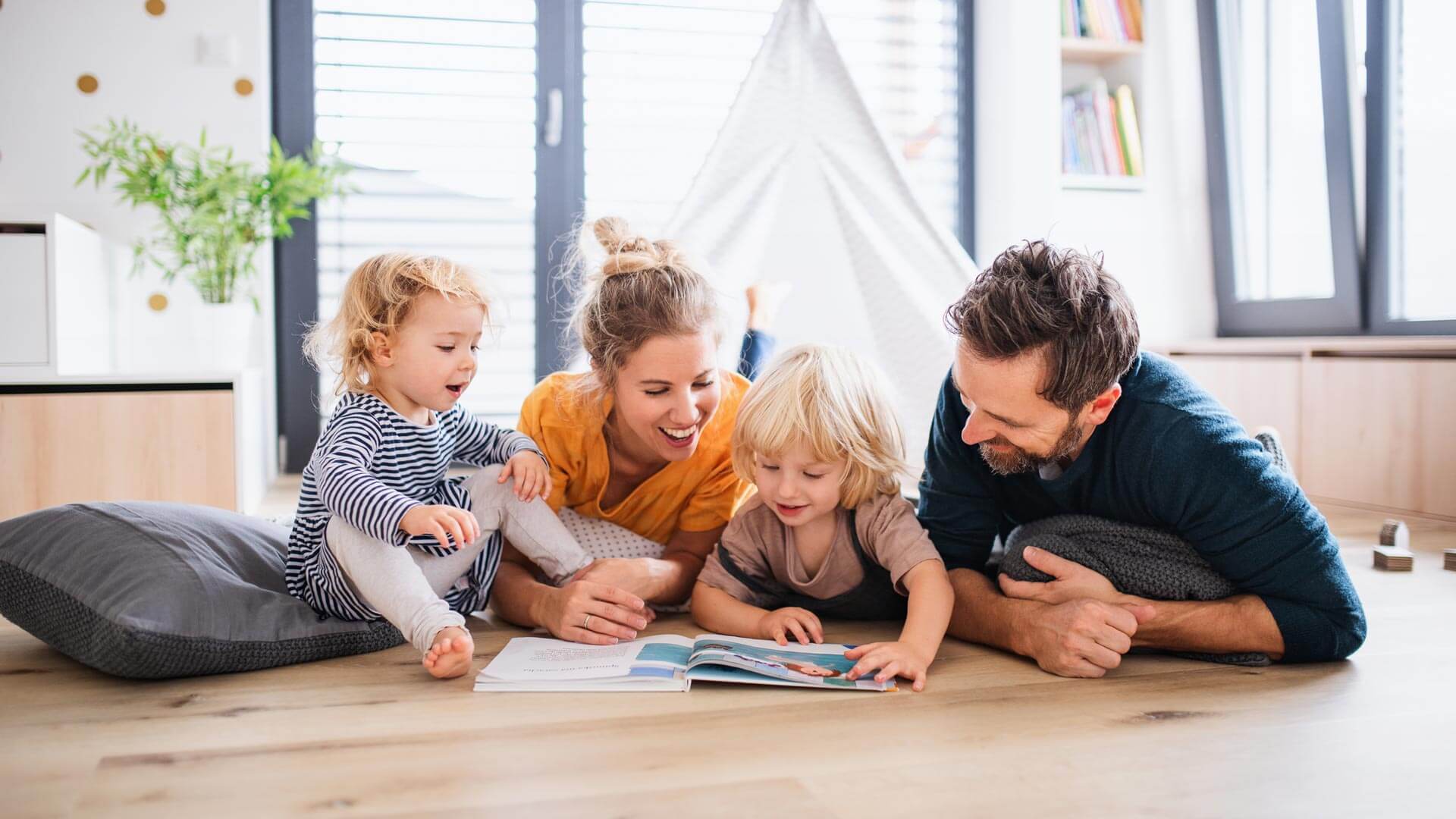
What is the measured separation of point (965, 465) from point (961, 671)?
0.84 feet

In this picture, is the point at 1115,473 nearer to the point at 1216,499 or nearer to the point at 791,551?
the point at 1216,499

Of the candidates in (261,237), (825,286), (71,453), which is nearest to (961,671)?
(825,286)

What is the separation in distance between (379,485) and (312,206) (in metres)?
2.15

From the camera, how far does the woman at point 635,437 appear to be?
1.50 m

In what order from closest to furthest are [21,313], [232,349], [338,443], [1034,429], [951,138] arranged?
[1034,429], [338,443], [21,313], [232,349], [951,138]

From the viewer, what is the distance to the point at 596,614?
144 centimetres

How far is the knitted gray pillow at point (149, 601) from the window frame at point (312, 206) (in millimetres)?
1731

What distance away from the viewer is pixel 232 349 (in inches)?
110

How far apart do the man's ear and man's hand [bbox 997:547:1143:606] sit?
18 cm

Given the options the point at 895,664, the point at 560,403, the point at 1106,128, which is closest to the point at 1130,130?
the point at 1106,128

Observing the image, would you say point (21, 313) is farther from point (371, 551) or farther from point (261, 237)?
point (371, 551)

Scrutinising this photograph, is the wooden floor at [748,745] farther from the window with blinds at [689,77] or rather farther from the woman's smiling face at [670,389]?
the window with blinds at [689,77]

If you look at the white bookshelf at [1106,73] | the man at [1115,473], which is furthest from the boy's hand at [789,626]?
the white bookshelf at [1106,73]

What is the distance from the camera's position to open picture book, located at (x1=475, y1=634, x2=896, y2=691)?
1.25 m
